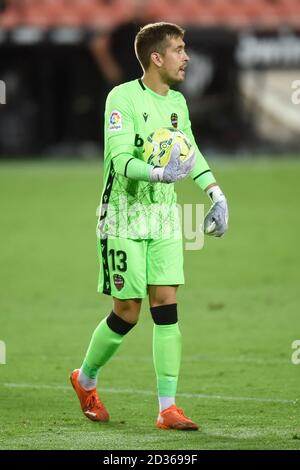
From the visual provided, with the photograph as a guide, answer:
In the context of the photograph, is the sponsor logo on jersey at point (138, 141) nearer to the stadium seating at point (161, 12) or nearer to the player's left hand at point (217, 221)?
the player's left hand at point (217, 221)

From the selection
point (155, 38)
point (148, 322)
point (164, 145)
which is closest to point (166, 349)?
point (164, 145)

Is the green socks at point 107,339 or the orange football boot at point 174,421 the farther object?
the green socks at point 107,339

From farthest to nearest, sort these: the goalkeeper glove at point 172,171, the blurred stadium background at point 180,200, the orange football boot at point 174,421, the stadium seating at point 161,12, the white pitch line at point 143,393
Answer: the stadium seating at point 161,12 < the white pitch line at point 143,393 < the blurred stadium background at point 180,200 < the orange football boot at point 174,421 < the goalkeeper glove at point 172,171

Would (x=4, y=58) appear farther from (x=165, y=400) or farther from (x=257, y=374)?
(x=165, y=400)

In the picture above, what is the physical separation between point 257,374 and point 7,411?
6.84 feet

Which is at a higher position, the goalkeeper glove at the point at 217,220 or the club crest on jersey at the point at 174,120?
the club crest on jersey at the point at 174,120

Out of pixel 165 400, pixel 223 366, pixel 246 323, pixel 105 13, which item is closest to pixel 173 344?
pixel 165 400

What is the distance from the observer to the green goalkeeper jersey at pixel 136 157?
22.2 ft

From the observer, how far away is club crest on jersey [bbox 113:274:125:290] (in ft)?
22.5

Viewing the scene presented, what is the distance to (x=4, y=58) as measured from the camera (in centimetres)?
2230

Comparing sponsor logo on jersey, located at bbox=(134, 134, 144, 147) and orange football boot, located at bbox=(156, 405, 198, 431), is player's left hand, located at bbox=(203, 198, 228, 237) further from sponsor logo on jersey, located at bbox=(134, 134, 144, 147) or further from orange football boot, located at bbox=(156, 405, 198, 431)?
orange football boot, located at bbox=(156, 405, 198, 431)

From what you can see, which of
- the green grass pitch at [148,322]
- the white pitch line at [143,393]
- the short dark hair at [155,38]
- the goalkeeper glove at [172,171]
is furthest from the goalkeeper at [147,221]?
the white pitch line at [143,393]

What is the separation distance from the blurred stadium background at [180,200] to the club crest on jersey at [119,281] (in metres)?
0.81

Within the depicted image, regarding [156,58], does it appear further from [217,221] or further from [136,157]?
[217,221]
